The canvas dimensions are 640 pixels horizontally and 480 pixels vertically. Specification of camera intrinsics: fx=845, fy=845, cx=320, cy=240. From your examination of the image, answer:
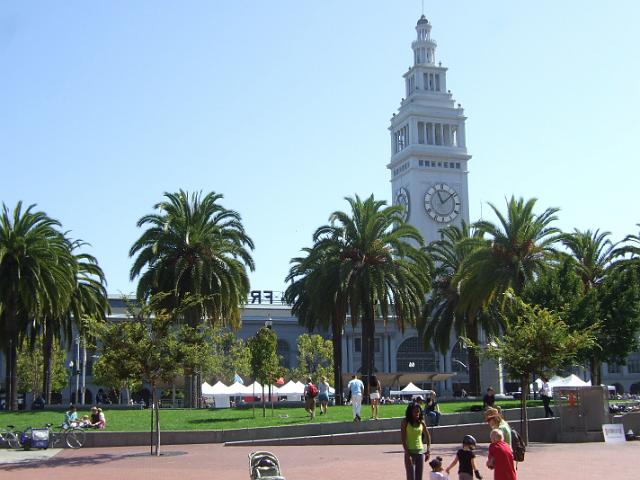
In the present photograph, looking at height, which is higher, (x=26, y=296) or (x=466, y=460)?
(x=26, y=296)

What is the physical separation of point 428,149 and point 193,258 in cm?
8187

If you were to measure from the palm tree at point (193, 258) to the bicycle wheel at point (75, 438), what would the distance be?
40.8 ft

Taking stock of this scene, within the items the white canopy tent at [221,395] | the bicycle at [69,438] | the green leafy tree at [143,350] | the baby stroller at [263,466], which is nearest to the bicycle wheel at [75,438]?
the bicycle at [69,438]

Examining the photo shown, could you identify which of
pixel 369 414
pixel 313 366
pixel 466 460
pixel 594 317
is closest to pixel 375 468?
pixel 466 460

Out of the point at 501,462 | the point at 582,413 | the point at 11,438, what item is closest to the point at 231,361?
the point at 11,438

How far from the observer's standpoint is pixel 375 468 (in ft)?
65.9

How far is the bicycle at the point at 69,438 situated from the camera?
2762 centimetres

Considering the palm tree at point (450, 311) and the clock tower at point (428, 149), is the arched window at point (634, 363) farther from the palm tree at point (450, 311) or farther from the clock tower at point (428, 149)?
the palm tree at point (450, 311)

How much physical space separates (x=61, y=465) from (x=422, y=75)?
348 feet

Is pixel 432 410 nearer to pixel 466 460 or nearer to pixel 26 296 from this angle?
pixel 466 460

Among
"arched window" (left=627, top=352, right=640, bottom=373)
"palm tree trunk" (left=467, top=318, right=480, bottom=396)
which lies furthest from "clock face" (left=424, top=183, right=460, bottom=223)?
"palm tree trunk" (left=467, top=318, right=480, bottom=396)

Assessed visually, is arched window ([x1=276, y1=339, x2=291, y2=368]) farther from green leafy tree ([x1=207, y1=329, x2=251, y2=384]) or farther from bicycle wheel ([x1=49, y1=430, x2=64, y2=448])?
bicycle wheel ([x1=49, y1=430, x2=64, y2=448])

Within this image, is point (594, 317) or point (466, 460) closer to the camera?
point (466, 460)

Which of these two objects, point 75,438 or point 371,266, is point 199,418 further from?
point 371,266
